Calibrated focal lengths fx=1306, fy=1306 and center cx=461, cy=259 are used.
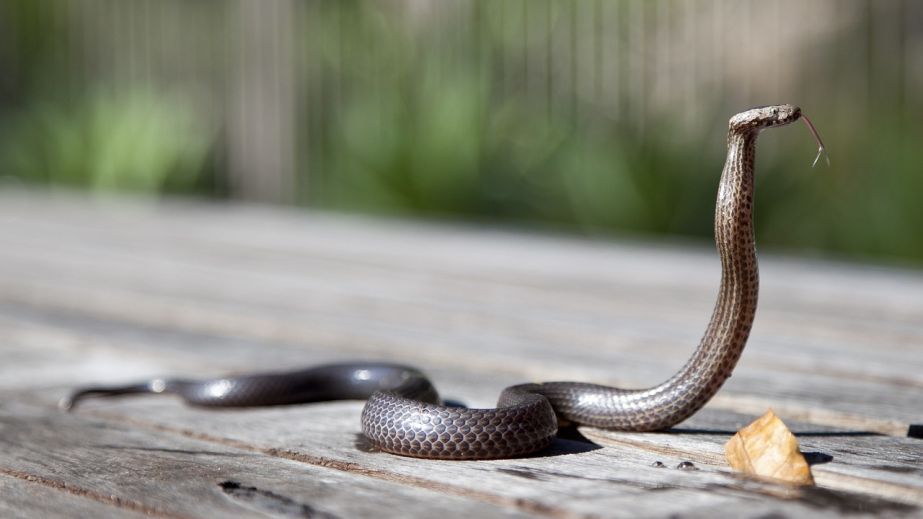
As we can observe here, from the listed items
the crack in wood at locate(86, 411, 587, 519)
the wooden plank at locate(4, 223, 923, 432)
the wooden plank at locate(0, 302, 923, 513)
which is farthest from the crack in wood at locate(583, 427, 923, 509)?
the wooden plank at locate(4, 223, 923, 432)

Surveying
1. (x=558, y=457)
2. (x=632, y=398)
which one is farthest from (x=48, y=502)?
(x=632, y=398)

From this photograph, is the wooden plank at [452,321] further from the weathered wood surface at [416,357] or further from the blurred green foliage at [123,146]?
the blurred green foliage at [123,146]

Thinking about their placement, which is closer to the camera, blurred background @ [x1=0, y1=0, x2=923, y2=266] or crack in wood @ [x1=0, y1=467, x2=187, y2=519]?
crack in wood @ [x1=0, y1=467, x2=187, y2=519]

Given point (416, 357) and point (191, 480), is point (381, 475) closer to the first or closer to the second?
point (191, 480)

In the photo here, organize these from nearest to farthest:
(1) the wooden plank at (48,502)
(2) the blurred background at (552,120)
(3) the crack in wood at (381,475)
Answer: (3) the crack in wood at (381,475) → (1) the wooden plank at (48,502) → (2) the blurred background at (552,120)

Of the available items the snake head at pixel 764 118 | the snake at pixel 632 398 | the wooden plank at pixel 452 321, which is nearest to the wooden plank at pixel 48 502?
the snake at pixel 632 398

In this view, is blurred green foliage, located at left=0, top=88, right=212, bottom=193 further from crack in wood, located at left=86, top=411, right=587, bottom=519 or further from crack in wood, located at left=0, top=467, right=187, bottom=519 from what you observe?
crack in wood, located at left=0, top=467, right=187, bottom=519
